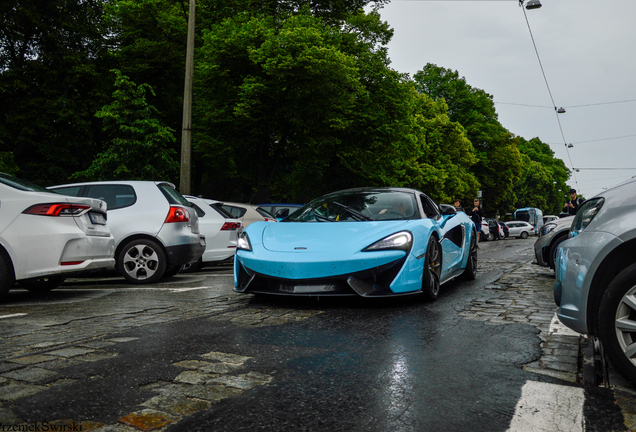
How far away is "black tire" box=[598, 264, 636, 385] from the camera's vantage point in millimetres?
3286

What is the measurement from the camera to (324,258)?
5.70 meters

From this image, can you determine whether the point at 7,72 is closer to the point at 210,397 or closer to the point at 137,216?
the point at 137,216

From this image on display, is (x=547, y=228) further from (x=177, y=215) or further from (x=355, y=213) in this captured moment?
(x=177, y=215)

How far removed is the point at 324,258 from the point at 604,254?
2.74 metres

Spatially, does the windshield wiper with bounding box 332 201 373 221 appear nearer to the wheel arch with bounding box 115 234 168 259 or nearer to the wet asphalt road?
the wet asphalt road

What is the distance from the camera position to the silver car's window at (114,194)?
8992 millimetres

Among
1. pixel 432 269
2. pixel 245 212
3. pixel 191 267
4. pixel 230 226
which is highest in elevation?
pixel 245 212

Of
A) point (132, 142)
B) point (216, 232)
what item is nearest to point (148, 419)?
point (216, 232)

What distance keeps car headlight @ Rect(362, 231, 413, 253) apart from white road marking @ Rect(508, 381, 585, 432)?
261 centimetres

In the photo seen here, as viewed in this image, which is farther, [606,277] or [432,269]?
[432,269]

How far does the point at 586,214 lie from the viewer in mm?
3965

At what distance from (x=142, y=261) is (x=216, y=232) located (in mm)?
2446

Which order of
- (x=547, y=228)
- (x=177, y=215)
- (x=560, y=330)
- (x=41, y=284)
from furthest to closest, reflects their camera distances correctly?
(x=547, y=228), (x=177, y=215), (x=41, y=284), (x=560, y=330)

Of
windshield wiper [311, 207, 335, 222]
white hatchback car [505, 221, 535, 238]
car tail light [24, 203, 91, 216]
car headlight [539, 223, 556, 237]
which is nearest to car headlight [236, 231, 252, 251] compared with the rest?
windshield wiper [311, 207, 335, 222]
